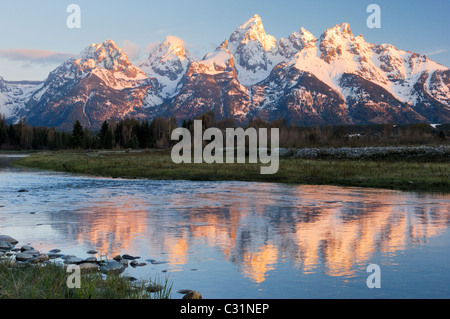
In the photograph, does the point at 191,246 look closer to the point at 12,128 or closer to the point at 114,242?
the point at 114,242

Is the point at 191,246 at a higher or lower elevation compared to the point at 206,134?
lower

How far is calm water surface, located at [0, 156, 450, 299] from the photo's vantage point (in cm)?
1244

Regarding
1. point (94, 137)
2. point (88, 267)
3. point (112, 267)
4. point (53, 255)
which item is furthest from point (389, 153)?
point (94, 137)

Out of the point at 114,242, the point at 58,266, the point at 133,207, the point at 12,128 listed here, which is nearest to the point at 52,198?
the point at 133,207

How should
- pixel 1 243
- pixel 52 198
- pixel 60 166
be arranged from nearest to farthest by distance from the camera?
pixel 1 243 < pixel 52 198 < pixel 60 166

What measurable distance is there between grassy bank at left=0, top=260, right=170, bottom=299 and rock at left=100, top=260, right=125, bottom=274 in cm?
75

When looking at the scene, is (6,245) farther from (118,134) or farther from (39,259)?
(118,134)

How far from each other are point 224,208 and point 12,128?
595ft

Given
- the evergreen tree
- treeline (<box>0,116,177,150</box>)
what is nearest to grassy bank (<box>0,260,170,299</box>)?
the evergreen tree

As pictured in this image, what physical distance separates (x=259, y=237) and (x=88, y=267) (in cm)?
743

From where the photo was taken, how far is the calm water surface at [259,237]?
12438mm

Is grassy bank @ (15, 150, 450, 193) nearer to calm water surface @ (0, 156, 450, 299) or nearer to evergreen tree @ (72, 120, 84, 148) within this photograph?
calm water surface @ (0, 156, 450, 299)

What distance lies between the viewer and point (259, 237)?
18.4m
